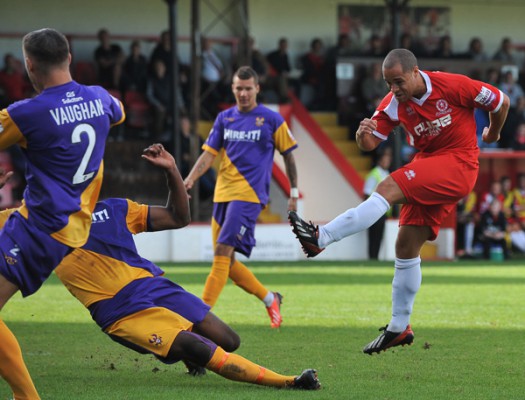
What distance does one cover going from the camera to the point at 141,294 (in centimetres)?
639

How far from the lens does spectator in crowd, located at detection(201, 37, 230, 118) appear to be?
78.9ft

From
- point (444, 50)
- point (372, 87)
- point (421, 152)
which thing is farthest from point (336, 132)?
point (421, 152)

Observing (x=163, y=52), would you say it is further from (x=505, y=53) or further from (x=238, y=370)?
(x=238, y=370)

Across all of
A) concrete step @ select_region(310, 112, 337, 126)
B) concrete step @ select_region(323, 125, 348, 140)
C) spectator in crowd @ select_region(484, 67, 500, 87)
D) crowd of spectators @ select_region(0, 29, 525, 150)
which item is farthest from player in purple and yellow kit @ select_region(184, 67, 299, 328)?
spectator in crowd @ select_region(484, 67, 500, 87)

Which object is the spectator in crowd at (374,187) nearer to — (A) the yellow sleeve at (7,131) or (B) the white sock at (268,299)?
(B) the white sock at (268,299)

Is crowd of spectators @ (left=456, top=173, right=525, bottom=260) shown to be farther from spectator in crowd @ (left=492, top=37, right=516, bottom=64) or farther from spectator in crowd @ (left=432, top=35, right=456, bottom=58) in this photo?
spectator in crowd @ (left=492, top=37, right=516, bottom=64)

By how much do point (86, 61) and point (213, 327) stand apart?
758 inches

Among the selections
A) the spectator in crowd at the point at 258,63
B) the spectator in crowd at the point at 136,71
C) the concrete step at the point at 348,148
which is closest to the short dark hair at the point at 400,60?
the spectator in crowd at the point at 136,71

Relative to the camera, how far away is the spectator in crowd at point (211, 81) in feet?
78.9

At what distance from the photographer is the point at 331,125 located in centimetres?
2641

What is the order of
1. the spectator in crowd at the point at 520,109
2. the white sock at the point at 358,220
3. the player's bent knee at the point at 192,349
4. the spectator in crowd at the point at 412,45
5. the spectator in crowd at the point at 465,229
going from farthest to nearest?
the spectator in crowd at the point at 412,45 → the spectator in crowd at the point at 520,109 → the spectator in crowd at the point at 465,229 → the white sock at the point at 358,220 → the player's bent knee at the point at 192,349

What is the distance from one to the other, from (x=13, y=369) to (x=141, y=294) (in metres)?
0.88

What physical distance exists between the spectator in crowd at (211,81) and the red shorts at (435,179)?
53.7 ft

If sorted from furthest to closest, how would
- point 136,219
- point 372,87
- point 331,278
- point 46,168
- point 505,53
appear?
point 505,53, point 372,87, point 331,278, point 136,219, point 46,168
